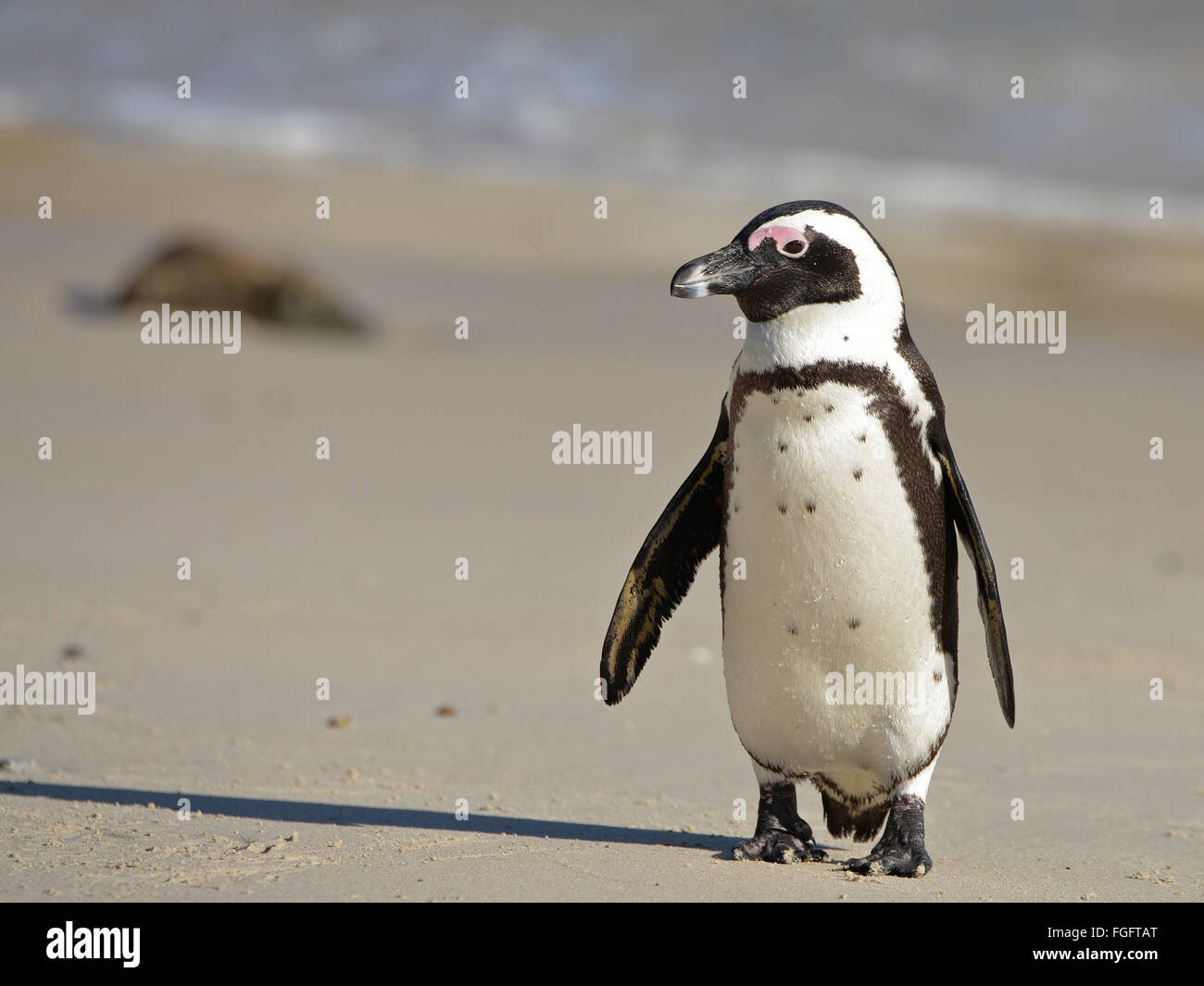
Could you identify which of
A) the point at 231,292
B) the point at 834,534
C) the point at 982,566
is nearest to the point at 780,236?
the point at 834,534

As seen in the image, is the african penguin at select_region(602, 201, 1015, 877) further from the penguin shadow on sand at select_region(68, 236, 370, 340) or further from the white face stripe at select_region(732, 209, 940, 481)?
the penguin shadow on sand at select_region(68, 236, 370, 340)

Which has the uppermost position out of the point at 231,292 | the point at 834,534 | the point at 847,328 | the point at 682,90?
the point at 682,90

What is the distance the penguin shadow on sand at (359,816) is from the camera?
153 inches

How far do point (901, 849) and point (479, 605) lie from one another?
321 cm

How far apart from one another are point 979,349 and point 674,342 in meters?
2.45

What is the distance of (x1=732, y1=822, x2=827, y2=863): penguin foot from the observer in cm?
364

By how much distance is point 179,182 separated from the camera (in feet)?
60.3

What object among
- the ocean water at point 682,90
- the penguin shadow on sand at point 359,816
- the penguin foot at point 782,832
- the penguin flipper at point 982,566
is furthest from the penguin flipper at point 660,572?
the ocean water at point 682,90

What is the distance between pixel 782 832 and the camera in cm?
373

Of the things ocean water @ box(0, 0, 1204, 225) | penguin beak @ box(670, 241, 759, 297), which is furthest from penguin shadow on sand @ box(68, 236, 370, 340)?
penguin beak @ box(670, 241, 759, 297)

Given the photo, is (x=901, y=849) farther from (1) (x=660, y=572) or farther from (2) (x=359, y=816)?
(2) (x=359, y=816)

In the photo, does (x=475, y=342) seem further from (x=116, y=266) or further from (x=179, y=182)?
(x=179, y=182)
